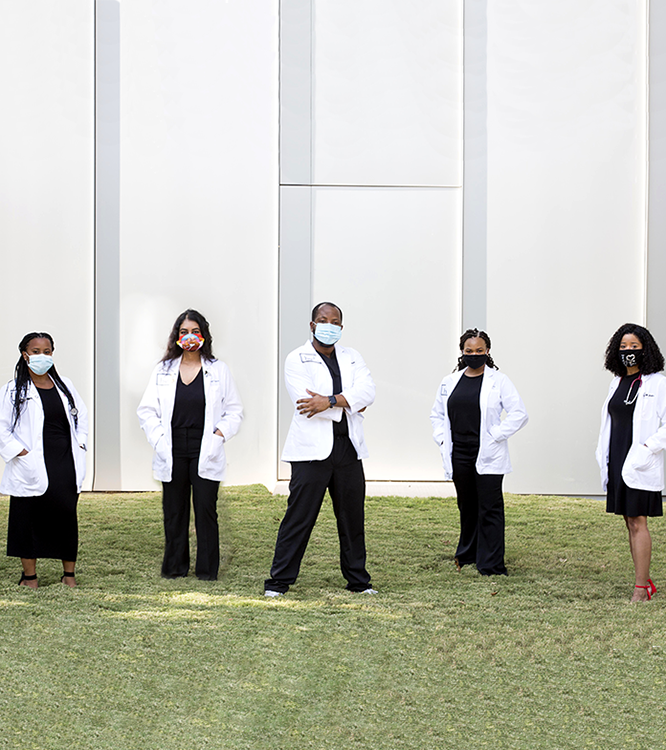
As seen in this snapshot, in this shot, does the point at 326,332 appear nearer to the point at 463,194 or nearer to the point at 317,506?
the point at 317,506

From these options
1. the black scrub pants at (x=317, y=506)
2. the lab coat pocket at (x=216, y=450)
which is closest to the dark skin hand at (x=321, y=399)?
the black scrub pants at (x=317, y=506)

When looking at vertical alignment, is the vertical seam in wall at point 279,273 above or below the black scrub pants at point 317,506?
above

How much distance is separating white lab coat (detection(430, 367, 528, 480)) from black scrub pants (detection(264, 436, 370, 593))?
Result: 1067mm

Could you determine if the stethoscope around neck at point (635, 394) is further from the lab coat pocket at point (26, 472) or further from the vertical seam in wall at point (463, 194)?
the vertical seam in wall at point (463, 194)

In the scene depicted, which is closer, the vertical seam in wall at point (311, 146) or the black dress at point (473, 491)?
the black dress at point (473, 491)

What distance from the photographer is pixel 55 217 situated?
895 cm

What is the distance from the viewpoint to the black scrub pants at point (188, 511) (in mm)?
4805

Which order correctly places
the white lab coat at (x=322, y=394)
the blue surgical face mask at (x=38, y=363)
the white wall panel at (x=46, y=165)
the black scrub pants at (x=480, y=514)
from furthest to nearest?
the white wall panel at (x=46, y=165)
the black scrub pants at (x=480, y=514)
the blue surgical face mask at (x=38, y=363)
the white lab coat at (x=322, y=394)

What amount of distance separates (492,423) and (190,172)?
17.5 feet

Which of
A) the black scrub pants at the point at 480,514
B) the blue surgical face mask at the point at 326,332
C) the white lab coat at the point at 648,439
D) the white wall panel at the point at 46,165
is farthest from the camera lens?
the white wall panel at the point at 46,165

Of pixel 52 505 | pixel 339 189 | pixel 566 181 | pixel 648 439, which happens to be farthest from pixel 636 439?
pixel 339 189

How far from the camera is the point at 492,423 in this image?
5.29 meters

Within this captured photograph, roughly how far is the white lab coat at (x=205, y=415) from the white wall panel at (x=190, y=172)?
4.23 metres

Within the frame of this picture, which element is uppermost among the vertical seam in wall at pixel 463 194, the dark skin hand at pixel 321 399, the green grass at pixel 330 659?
the vertical seam in wall at pixel 463 194
